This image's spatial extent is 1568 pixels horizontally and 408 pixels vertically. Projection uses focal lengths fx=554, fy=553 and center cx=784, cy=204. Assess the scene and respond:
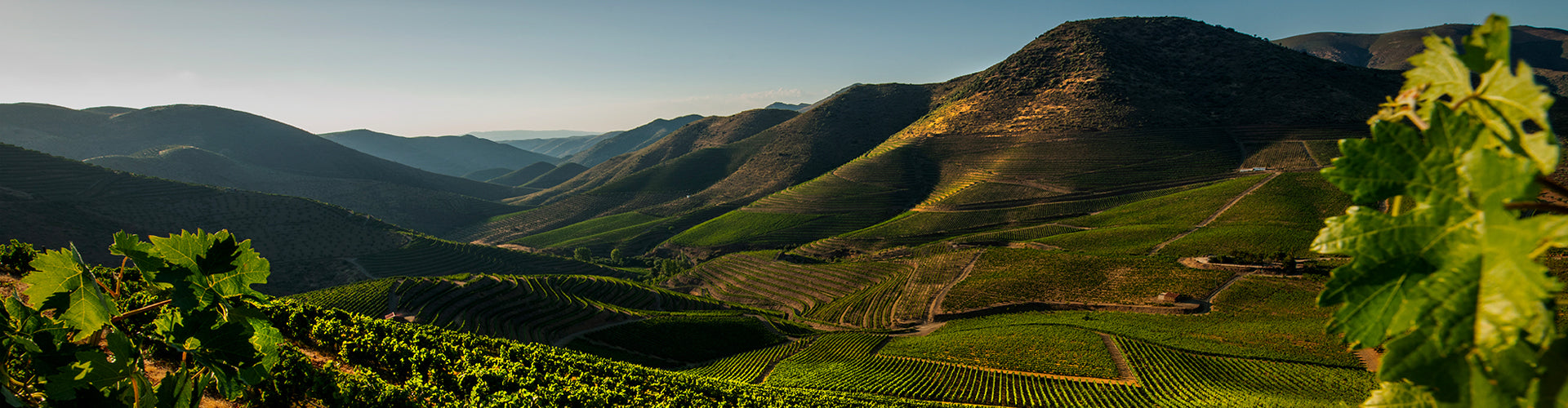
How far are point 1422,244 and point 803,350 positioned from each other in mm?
43245

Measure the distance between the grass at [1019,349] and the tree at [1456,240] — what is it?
37.7 metres

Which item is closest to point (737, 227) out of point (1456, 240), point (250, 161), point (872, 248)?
point (872, 248)

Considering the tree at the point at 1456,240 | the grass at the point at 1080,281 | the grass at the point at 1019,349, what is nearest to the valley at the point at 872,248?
the tree at the point at 1456,240

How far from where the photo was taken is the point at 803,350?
43.2m

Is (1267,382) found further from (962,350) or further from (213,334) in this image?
(213,334)

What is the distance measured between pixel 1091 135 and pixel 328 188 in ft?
600

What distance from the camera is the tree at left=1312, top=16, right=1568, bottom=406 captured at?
126 centimetres

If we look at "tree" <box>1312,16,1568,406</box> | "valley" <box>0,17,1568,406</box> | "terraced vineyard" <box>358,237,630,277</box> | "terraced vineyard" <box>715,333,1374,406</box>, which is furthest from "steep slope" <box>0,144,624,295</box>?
"tree" <box>1312,16,1568,406</box>

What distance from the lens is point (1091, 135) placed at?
10156cm

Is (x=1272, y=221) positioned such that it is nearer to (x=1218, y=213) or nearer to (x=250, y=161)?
(x=1218, y=213)

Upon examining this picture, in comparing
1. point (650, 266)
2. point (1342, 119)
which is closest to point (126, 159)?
point (650, 266)

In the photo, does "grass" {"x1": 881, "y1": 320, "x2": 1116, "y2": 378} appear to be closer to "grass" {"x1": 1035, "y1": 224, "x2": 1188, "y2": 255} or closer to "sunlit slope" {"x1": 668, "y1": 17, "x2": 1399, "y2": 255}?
"grass" {"x1": 1035, "y1": 224, "x2": 1188, "y2": 255}

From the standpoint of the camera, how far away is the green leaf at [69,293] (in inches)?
120

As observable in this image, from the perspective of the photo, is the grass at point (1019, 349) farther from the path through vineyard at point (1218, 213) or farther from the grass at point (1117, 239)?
the path through vineyard at point (1218, 213)
